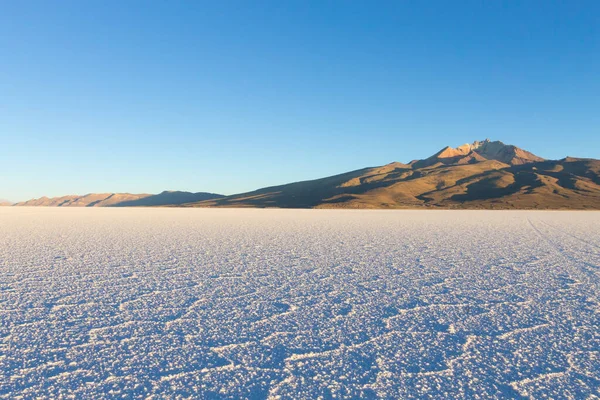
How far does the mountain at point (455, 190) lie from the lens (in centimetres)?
10119

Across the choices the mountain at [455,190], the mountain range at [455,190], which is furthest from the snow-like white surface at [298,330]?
the mountain at [455,190]

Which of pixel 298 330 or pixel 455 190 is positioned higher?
pixel 455 190

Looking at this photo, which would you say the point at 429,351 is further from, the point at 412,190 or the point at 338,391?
the point at 412,190

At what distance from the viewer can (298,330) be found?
5.40 metres

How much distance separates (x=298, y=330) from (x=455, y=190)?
12697 cm

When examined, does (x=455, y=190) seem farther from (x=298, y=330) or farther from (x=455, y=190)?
(x=298, y=330)

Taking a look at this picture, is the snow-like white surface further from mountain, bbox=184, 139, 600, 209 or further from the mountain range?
mountain, bbox=184, 139, 600, 209

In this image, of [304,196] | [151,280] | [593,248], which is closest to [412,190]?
[304,196]

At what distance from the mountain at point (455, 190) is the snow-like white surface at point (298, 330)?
8991cm

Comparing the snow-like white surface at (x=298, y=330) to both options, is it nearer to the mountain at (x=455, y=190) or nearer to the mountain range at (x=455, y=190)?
the mountain range at (x=455, y=190)

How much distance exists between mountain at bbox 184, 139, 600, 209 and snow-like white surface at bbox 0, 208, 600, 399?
295 ft

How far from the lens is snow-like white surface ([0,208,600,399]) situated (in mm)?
3926

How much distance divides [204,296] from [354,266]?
444 centimetres

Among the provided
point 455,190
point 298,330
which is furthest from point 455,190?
point 298,330
